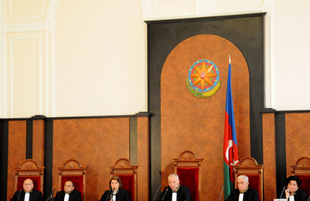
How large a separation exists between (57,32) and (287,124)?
183 inches

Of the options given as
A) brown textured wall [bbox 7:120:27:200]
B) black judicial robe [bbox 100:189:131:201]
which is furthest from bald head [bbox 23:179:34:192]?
black judicial robe [bbox 100:189:131:201]

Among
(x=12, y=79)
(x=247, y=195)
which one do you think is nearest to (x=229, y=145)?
(x=247, y=195)

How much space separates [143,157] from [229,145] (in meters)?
1.58

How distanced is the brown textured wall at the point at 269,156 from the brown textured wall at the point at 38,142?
161 inches

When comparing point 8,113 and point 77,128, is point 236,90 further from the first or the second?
point 8,113

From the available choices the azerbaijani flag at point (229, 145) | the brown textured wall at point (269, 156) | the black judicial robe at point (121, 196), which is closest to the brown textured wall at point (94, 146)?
the black judicial robe at point (121, 196)

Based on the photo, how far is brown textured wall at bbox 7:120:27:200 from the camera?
343 inches

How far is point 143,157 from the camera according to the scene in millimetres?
8281

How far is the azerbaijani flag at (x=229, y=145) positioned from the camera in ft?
25.0

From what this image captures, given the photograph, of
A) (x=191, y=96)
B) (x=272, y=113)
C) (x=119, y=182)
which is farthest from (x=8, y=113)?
(x=272, y=113)

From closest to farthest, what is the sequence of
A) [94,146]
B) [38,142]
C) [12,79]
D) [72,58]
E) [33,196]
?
1. [33,196]
2. [94,146]
3. [38,142]
4. [72,58]
5. [12,79]

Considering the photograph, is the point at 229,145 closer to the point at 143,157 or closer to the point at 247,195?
the point at 247,195

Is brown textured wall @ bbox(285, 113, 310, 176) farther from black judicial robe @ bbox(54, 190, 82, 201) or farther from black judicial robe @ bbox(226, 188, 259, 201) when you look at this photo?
black judicial robe @ bbox(54, 190, 82, 201)

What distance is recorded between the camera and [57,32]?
8961mm
